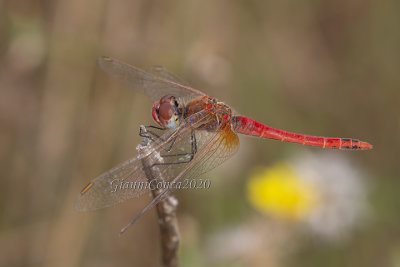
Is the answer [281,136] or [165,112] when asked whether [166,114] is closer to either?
[165,112]

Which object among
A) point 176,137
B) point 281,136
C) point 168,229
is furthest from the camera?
point 281,136

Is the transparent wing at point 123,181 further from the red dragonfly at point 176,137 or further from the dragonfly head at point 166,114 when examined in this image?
the dragonfly head at point 166,114

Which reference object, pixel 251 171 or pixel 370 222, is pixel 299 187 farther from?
pixel 370 222

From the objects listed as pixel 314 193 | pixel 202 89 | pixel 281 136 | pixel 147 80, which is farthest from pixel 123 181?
pixel 314 193

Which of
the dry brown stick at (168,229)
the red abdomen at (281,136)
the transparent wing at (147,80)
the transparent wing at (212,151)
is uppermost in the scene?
the transparent wing at (147,80)

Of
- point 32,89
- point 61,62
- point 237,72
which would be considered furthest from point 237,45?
→ point 32,89

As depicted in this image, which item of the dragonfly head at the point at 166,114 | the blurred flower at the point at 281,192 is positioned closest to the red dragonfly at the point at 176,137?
the dragonfly head at the point at 166,114
